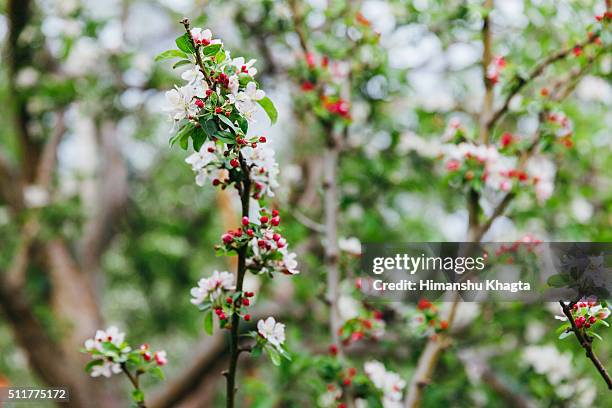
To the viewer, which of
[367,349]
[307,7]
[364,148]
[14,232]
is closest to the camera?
[307,7]

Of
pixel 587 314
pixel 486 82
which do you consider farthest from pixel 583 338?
pixel 486 82

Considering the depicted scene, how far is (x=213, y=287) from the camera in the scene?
142 cm

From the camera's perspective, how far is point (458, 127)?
7.32 ft

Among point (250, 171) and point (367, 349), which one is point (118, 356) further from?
point (367, 349)

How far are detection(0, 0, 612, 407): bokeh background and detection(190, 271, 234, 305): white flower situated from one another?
703mm

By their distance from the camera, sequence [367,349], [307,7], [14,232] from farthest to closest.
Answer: [14,232] < [367,349] < [307,7]

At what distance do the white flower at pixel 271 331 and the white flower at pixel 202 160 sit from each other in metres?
0.32

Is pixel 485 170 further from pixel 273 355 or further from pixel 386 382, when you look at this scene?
pixel 273 355

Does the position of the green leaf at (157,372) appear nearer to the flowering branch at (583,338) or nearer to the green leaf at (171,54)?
the green leaf at (171,54)

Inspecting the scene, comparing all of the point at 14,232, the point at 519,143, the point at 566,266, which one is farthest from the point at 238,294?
the point at 14,232

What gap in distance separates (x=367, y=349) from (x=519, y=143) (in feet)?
5.25

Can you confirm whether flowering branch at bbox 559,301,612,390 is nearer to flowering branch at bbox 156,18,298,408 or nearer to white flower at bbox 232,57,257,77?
flowering branch at bbox 156,18,298,408

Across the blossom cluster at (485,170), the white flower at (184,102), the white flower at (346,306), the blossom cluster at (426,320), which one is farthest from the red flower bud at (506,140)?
the white flower at (184,102)

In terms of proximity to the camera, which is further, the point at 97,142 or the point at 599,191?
the point at 97,142
